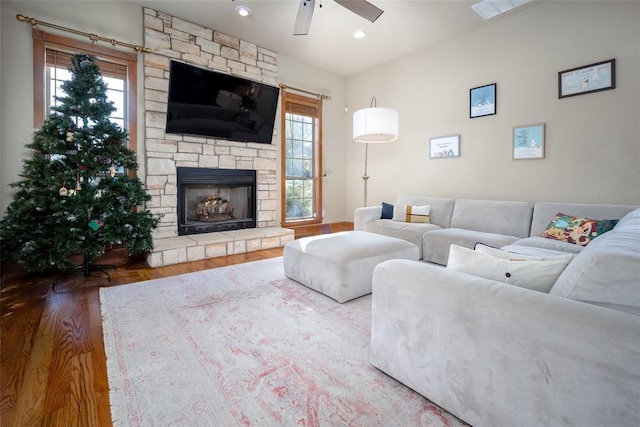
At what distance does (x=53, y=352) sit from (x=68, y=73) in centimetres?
303

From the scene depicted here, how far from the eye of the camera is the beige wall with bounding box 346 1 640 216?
304 centimetres

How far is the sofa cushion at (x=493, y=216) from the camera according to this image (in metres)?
3.38

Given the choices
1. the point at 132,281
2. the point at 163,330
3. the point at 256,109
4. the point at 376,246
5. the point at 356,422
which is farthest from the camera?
the point at 256,109

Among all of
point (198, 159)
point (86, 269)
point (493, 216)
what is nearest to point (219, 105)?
point (198, 159)

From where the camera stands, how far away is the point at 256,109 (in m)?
4.55

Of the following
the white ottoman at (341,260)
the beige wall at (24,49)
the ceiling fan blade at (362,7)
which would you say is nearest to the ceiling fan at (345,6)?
the ceiling fan blade at (362,7)

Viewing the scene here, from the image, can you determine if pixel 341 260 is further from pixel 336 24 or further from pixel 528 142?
pixel 336 24

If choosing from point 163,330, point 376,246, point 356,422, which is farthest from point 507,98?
point 163,330

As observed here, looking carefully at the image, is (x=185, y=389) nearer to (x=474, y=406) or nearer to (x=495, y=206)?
(x=474, y=406)

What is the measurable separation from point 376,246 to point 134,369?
1.84 meters

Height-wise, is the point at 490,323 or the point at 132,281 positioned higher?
the point at 490,323

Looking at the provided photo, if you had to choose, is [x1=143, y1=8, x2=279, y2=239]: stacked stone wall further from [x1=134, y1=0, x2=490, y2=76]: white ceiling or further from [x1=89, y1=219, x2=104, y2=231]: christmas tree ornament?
[x1=89, y1=219, x2=104, y2=231]: christmas tree ornament

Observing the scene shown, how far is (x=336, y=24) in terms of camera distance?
3959 mm

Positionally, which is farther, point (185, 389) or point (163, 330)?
point (163, 330)
